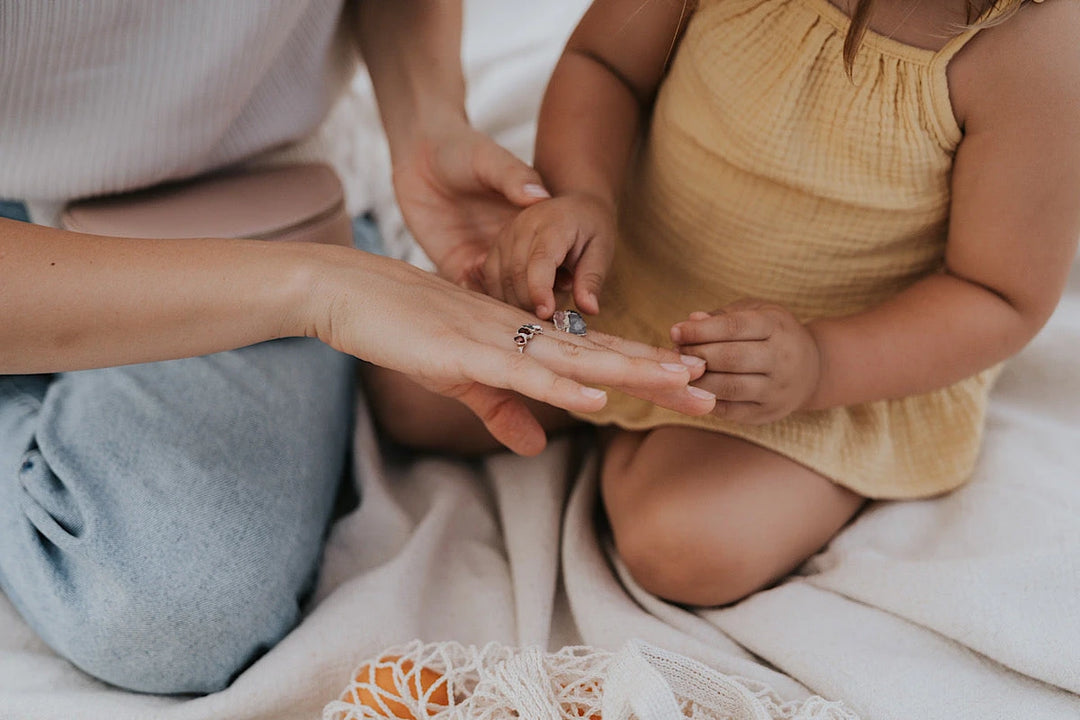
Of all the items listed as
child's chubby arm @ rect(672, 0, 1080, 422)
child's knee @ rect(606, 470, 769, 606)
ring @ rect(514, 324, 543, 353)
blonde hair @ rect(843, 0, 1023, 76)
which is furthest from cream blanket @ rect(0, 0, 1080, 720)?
blonde hair @ rect(843, 0, 1023, 76)

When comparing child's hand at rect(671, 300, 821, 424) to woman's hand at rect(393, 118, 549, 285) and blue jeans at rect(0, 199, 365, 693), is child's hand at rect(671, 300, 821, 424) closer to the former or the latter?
woman's hand at rect(393, 118, 549, 285)

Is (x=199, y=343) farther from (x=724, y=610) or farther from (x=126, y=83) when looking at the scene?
(x=724, y=610)

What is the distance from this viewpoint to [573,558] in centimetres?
82

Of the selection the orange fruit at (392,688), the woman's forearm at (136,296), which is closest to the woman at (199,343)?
the woman's forearm at (136,296)

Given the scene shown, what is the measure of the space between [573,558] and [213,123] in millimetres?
490

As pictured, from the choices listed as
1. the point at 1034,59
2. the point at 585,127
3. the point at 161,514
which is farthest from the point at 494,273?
the point at 1034,59

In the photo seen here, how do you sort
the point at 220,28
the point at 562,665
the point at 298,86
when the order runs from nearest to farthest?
the point at 562,665 → the point at 220,28 → the point at 298,86

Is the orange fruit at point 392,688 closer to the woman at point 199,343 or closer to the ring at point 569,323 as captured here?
the woman at point 199,343

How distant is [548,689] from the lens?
641 millimetres

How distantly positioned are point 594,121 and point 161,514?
488 mm

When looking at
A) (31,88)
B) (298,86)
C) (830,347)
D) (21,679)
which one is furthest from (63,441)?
(830,347)

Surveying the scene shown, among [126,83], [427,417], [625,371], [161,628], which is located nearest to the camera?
[625,371]

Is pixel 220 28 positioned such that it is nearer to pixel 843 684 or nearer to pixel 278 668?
pixel 278 668

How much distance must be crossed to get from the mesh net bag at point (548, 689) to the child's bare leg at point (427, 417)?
0.87 feet
